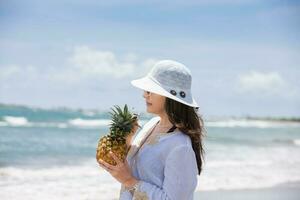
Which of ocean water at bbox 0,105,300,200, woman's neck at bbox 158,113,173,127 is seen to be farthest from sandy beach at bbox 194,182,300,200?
woman's neck at bbox 158,113,173,127

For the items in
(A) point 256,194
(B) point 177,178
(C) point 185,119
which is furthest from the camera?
(A) point 256,194

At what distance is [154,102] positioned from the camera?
213 centimetres

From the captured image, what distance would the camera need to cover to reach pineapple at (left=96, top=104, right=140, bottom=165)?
2105 millimetres

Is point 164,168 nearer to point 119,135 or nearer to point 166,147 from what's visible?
point 166,147

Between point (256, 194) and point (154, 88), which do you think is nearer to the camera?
point (154, 88)

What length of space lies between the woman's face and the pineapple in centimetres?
8

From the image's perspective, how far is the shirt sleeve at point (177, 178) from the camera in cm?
202

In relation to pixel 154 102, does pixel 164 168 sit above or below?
below

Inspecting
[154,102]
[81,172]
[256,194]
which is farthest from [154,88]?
[81,172]

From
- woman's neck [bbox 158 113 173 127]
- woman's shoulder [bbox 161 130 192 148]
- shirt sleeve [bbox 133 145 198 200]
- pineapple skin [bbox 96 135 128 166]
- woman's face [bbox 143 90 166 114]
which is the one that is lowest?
shirt sleeve [bbox 133 145 198 200]

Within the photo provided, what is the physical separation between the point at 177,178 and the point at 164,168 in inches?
2.9

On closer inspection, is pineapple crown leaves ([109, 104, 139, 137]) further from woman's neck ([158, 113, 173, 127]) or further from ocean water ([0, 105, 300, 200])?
ocean water ([0, 105, 300, 200])

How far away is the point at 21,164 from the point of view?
31.3 feet

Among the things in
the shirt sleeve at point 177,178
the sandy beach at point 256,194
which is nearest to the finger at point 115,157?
the shirt sleeve at point 177,178
